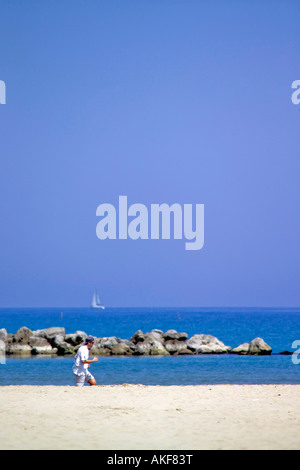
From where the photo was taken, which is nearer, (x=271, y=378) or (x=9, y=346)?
(x=271, y=378)

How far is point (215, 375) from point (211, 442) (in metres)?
22.6

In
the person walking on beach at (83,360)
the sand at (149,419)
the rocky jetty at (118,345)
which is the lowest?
the rocky jetty at (118,345)

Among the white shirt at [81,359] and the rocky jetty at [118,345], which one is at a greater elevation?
the white shirt at [81,359]

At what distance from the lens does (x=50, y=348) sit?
47.7 metres

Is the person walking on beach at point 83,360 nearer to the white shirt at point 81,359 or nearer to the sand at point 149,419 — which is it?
the white shirt at point 81,359

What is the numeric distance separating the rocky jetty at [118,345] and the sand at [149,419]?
27854mm

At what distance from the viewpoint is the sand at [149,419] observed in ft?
35.4

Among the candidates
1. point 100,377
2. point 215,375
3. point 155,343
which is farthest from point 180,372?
point 155,343

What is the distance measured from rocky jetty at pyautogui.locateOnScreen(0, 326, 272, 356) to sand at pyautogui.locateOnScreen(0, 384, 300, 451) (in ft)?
91.4

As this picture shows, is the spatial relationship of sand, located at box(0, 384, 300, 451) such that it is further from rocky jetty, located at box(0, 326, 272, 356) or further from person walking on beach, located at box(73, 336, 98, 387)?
rocky jetty, located at box(0, 326, 272, 356)

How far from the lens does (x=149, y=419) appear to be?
13289 mm

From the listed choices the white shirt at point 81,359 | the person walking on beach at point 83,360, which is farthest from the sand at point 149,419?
the white shirt at point 81,359

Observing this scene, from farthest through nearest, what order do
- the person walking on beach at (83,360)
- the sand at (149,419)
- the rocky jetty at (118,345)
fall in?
the rocky jetty at (118,345) → the person walking on beach at (83,360) → the sand at (149,419)

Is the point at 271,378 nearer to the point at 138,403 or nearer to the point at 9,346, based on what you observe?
the point at 138,403
